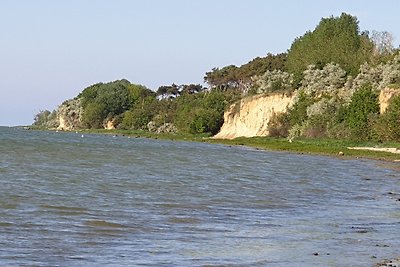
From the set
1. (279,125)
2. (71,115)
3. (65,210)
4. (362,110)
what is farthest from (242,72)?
(65,210)

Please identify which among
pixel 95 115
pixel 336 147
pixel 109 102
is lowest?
pixel 336 147

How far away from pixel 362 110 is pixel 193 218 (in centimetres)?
5682

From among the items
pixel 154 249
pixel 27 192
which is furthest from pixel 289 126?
pixel 154 249

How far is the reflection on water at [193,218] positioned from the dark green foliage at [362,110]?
116 ft

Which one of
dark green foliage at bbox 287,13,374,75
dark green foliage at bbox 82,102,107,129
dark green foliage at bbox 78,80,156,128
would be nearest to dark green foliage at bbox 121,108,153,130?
dark green foliage at bbox 78,80,156,128

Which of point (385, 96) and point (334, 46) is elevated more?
point (334, 46)

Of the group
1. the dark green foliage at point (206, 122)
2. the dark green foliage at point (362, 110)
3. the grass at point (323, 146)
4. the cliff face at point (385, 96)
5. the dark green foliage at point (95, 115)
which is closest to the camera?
the grass at point (323, 146)

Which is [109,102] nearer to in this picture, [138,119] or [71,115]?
[71,115]

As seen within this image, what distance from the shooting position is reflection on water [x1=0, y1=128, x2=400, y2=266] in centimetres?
1471

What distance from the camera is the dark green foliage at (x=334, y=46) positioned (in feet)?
319

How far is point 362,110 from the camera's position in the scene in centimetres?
7525

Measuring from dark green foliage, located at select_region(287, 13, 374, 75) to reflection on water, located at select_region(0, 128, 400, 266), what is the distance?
197ft

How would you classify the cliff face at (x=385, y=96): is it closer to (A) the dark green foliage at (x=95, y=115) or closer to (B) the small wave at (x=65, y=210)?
(B) the small wave at (x=65, y=210)

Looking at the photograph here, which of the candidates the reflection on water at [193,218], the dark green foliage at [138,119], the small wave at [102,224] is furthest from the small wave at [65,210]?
the dark green foliage at [138,119]
